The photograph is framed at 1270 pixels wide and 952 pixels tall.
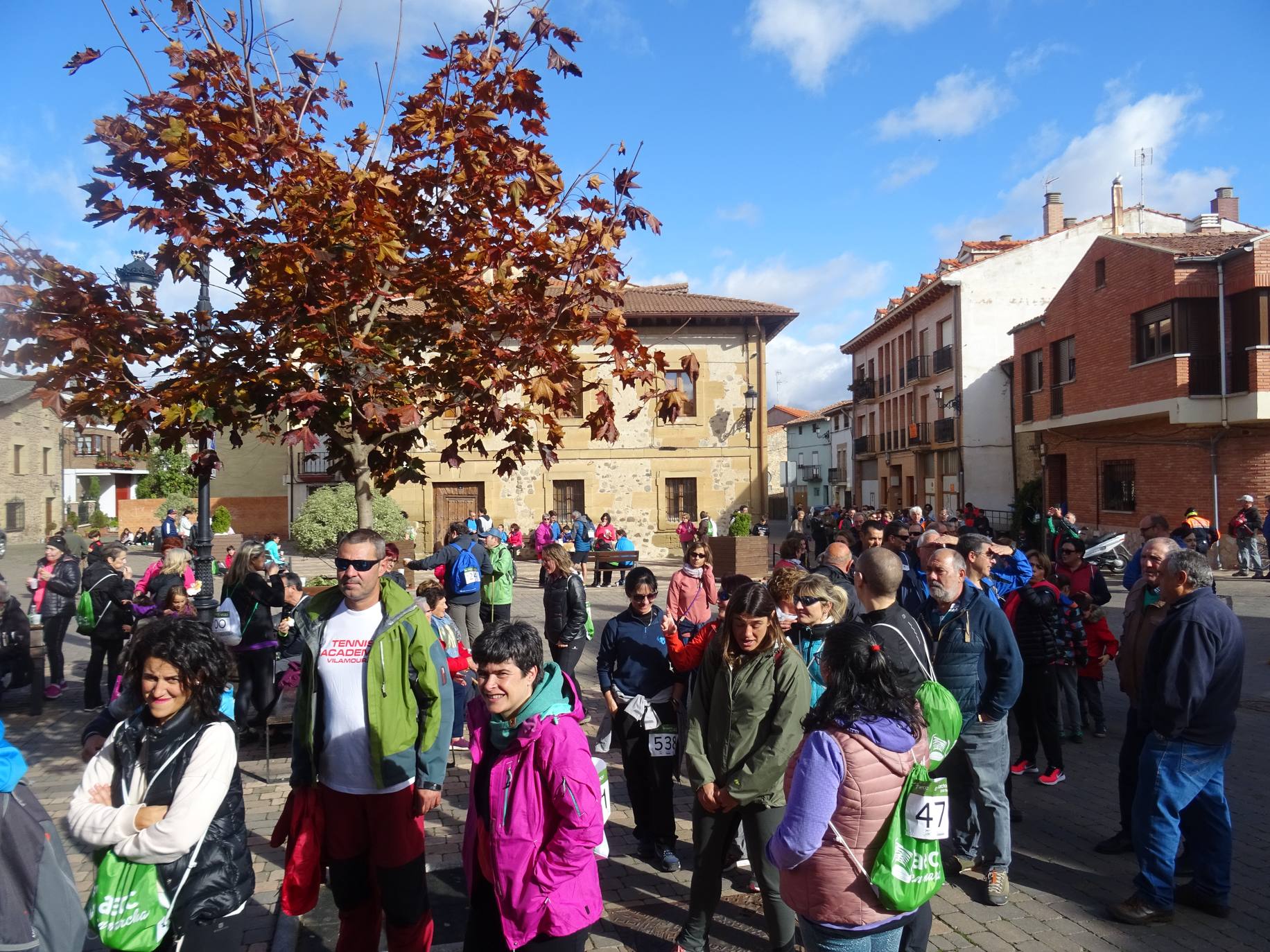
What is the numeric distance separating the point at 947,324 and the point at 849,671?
3310 cm

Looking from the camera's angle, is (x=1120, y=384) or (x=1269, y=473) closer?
(x=1269, y=473)

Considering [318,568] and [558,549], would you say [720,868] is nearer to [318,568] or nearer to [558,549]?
[558,549]

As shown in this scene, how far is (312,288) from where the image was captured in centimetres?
440

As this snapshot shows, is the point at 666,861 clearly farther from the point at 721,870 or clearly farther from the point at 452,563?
A: the point at 452,563

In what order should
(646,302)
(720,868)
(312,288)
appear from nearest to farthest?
(720,868)
(312,288)
(646,302)

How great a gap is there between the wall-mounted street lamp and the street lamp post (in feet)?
97.0

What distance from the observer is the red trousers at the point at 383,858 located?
345 centimetres

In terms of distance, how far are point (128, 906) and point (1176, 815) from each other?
4398mm

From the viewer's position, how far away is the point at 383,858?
345 cm

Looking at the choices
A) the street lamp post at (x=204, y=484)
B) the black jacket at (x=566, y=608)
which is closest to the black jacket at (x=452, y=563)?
the black jacket at (x=566, y=608)

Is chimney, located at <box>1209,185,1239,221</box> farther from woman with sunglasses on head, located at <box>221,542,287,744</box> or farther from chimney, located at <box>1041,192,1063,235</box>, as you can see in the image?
woman with sunglasses on head, located at <box>221,542,287,744</box>

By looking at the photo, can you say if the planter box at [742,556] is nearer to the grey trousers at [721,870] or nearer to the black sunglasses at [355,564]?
the grey trousers at [721,870]

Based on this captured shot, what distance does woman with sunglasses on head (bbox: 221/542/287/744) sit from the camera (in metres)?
7.18

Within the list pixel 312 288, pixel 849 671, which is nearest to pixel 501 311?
pixel 312 288
